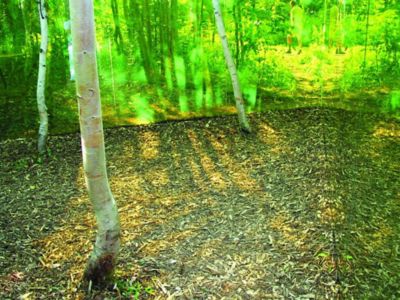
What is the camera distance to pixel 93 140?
267 cm

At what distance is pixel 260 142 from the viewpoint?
20.2 ft

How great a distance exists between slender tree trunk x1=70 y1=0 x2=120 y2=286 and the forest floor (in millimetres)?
236

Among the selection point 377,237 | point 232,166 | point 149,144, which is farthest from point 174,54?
point 377,237

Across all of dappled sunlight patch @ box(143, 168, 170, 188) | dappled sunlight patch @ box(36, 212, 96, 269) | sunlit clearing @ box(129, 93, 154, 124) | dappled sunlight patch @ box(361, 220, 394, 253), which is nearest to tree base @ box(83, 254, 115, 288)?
dappled sunlight patch @ box(36, 212, 96, 269)

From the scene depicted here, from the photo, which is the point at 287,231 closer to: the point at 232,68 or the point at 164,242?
the point at 164,242

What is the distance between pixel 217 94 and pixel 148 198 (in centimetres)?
365

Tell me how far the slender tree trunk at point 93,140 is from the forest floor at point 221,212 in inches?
9.3

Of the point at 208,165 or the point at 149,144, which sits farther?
the point at 149,144

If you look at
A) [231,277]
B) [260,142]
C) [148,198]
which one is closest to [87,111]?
[231,277]

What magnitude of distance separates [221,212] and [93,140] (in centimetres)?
201

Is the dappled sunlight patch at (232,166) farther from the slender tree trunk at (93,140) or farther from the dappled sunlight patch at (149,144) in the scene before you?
the slender tree trunk at (93,140)

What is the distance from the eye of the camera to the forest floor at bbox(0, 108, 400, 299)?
3.22 meters

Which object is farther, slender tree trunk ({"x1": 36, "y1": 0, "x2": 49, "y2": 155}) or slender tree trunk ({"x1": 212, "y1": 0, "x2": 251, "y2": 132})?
slender tree trunk ({"x1": 212, "y1": 0, "x2": 251, "y2": 132})

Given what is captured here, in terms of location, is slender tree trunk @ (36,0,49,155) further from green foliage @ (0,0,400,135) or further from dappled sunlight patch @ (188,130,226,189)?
dappled sunlight patch @ (188,130,226,189)
